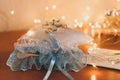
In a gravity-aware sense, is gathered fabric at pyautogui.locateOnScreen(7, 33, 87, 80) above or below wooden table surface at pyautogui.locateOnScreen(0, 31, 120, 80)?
above

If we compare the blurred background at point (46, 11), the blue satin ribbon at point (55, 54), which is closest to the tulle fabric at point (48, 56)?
the blue satin ribbon at point (55, 54)

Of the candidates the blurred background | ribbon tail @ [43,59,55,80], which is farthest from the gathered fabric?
the blurred background

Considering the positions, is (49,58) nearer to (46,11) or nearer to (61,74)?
(61,74)

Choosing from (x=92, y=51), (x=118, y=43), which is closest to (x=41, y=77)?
(x=92, y=51)

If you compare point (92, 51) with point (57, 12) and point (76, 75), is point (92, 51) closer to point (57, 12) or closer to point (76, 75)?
point (76, 75)

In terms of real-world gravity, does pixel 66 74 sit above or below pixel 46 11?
below

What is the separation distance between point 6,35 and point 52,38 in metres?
0.58

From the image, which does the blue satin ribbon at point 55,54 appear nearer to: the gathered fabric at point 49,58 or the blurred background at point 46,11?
the gathered fabric at point 49,58

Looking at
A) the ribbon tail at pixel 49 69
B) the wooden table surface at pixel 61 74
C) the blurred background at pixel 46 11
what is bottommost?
the wooden table surface at pixel 61 74

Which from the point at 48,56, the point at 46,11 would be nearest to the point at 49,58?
the point at 48,56

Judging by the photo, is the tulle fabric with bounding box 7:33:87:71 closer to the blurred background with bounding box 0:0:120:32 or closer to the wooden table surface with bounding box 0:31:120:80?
the wooden table surface with bounding box 0:31:120:80

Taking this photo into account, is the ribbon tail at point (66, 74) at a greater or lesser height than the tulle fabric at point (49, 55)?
lesser

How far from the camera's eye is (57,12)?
5.27 ft

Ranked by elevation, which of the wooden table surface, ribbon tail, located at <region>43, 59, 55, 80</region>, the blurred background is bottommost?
the wooden table surface
